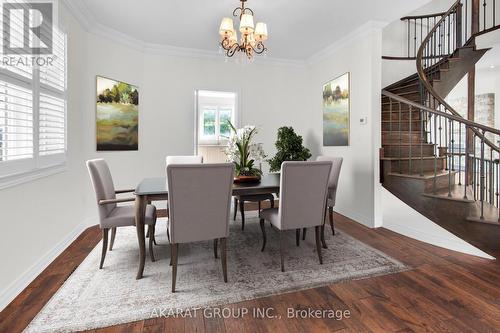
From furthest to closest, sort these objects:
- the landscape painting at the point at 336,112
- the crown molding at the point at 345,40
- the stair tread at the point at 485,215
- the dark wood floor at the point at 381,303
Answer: the landscape painting at the point at 336,112, the crown molding at the point at 345,40, the stair tread at the point at 485,215, the dark wood floor at the point at 381,303

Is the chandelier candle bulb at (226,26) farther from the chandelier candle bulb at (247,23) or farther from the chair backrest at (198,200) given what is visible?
the chair backrest at (198,200)

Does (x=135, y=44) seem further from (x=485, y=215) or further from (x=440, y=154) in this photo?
(x=485, y=215)

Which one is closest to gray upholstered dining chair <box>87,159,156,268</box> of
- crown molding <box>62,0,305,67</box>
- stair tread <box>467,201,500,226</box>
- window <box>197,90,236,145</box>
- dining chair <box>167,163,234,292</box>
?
dining chair <box>167,163,234,292</box>

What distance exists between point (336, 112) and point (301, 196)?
2.52 metres

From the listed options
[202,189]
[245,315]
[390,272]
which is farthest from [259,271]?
[390,272]

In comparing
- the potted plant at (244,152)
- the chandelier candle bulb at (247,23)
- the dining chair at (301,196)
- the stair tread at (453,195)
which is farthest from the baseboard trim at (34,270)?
the stair tread at (453,195)

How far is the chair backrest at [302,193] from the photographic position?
2.31 metres

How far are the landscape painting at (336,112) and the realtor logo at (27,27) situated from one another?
382 centimetres

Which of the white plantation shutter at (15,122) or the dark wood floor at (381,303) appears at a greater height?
the white plantation shutter at (15,122)

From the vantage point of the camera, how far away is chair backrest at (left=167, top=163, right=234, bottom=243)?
6.43 ft

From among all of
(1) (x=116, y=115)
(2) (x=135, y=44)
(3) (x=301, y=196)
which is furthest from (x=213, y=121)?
(3) (x=301, y=196)

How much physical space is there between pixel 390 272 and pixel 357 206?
1.67 m

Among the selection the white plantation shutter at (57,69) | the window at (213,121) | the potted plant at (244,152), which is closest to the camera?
the white plantation shutter at (57,69)

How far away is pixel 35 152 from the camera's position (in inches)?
92.2
